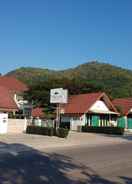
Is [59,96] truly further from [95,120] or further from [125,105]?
[125,105]

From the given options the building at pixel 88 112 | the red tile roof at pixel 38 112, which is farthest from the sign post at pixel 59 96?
the red tile roof at pixel 38 112

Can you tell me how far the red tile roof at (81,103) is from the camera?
44250 mm

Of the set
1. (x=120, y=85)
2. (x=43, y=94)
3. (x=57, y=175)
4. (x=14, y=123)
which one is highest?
(x=120, y=85)

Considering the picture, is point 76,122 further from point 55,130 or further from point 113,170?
point 113,170

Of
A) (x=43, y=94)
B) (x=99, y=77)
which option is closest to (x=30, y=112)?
(x=43, y=94)

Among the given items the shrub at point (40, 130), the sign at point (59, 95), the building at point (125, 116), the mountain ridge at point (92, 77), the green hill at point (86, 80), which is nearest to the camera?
the shrub at point (40, 130)

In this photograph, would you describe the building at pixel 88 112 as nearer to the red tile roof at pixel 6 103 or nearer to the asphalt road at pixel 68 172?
the red tile roof at pixel 6 103

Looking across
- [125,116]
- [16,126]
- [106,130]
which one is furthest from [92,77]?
[16,126]

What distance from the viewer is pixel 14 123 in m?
34.5

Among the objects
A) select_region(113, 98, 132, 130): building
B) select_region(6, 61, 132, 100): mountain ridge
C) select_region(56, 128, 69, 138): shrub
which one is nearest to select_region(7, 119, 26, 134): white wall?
select_region(56, 128, 69, 138): shrub

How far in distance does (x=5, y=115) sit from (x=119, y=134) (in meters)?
12.4

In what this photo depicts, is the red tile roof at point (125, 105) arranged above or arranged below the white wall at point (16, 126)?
above

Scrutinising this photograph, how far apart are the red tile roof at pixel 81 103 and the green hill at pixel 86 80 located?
581 cm

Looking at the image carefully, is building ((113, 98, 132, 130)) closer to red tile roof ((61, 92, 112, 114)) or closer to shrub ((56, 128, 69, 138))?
red tile roof ((61, 92, 112, 114))
